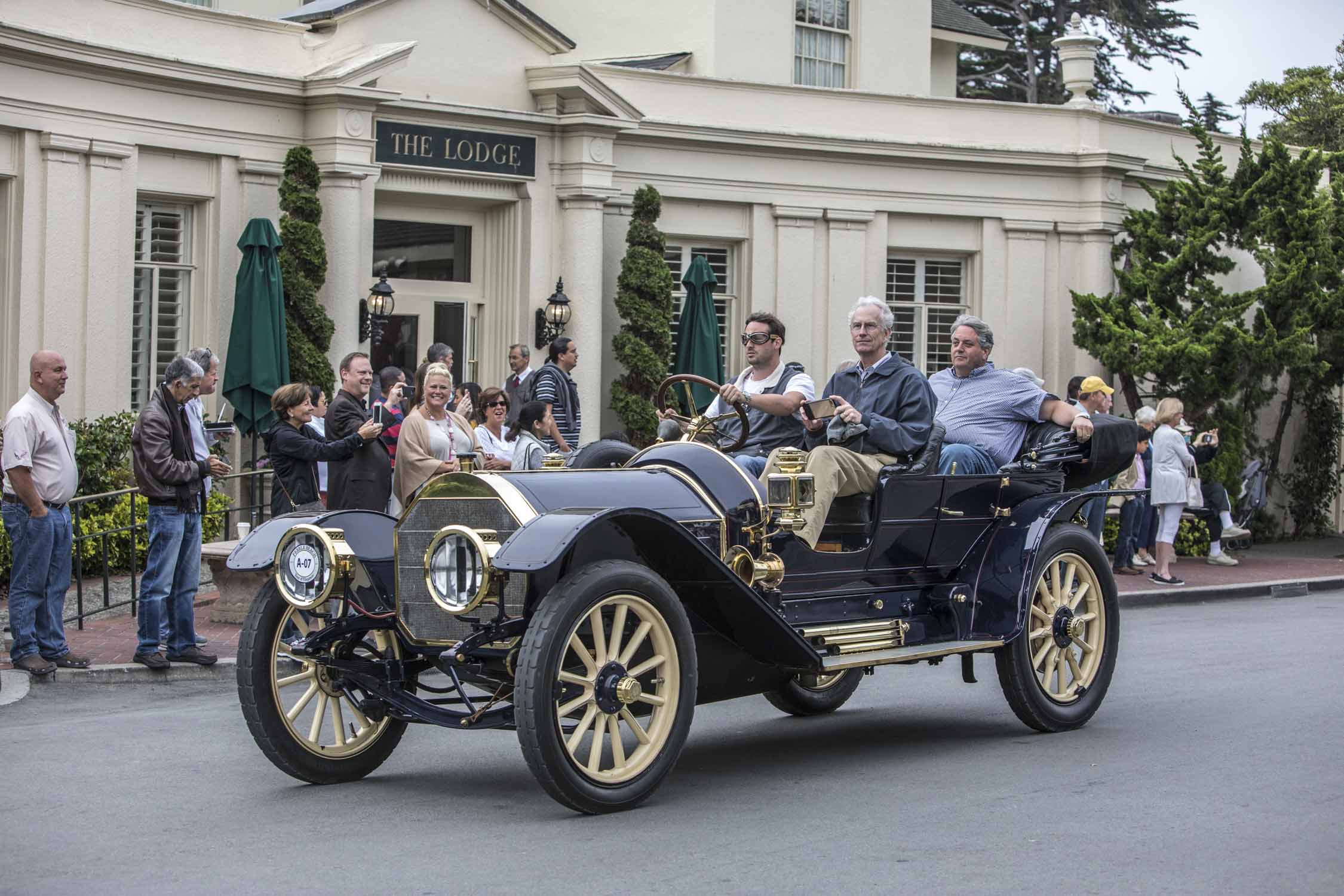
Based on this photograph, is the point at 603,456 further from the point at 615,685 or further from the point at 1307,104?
the point at 1307,104

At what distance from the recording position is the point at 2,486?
10453 millimetres

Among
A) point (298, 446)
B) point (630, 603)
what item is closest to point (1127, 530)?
point (298, 446)

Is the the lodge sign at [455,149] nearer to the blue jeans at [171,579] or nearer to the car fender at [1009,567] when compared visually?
the blue jeans at [171,579]

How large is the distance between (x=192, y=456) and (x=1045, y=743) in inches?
210

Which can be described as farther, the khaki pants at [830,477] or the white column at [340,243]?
the white column at [340,243]

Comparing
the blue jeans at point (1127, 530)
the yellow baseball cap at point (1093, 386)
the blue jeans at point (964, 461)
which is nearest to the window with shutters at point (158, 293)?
the yellow baseball cap at point (1093, 386)

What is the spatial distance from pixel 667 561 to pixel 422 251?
1302cm

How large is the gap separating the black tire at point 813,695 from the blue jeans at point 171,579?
368cm

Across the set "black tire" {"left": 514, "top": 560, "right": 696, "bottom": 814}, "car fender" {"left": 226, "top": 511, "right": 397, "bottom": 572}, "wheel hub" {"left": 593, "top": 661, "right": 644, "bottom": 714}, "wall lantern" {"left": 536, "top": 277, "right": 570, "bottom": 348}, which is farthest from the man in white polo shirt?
"wall lantern" {"left": 536, "top": 277, "right": 570, "bottom": 348}

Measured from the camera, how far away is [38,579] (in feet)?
33.2

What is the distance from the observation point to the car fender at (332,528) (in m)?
7.00

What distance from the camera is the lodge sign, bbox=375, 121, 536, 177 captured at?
17922 millimetres

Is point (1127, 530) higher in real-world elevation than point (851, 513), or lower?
lower

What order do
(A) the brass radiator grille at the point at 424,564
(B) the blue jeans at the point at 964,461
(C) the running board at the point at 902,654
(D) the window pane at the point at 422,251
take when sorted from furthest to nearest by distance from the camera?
(D) the window pane at the point at 422,251 < (B) the blue jeans at the point at 964,461 < (C) the running board at the point at 902,654 < (A) the brass radiator grille at the point at 424,564
